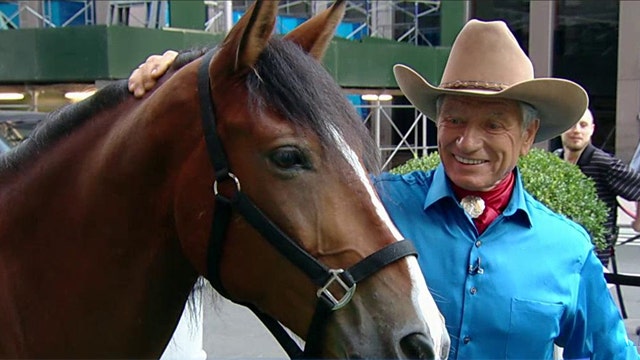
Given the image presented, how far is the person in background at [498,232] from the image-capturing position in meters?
1.90

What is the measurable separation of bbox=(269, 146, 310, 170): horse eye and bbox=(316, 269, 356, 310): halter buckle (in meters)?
0.25

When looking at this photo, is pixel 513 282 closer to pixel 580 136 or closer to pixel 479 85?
pixel 479 85

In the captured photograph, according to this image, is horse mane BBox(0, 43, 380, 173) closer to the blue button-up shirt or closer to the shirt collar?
the blue button-up shirt

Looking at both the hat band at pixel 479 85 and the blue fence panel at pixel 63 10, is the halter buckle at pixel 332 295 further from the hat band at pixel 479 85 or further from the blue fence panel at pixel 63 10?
the blue fence panel at pixel 63 10

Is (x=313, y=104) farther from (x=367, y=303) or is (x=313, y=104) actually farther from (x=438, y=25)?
(x=438, y=25)

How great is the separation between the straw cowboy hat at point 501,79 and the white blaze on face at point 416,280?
48 centimetres

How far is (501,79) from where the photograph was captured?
6.52ft

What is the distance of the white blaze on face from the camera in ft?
4.85

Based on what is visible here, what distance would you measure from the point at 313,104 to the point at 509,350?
893 millimetres

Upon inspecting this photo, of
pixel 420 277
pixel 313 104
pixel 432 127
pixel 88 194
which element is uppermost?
pixel 313 104

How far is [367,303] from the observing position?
154 cm

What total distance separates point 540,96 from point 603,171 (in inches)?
164

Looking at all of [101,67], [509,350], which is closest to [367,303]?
[509,350]

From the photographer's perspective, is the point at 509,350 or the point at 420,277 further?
the point at 509,350
